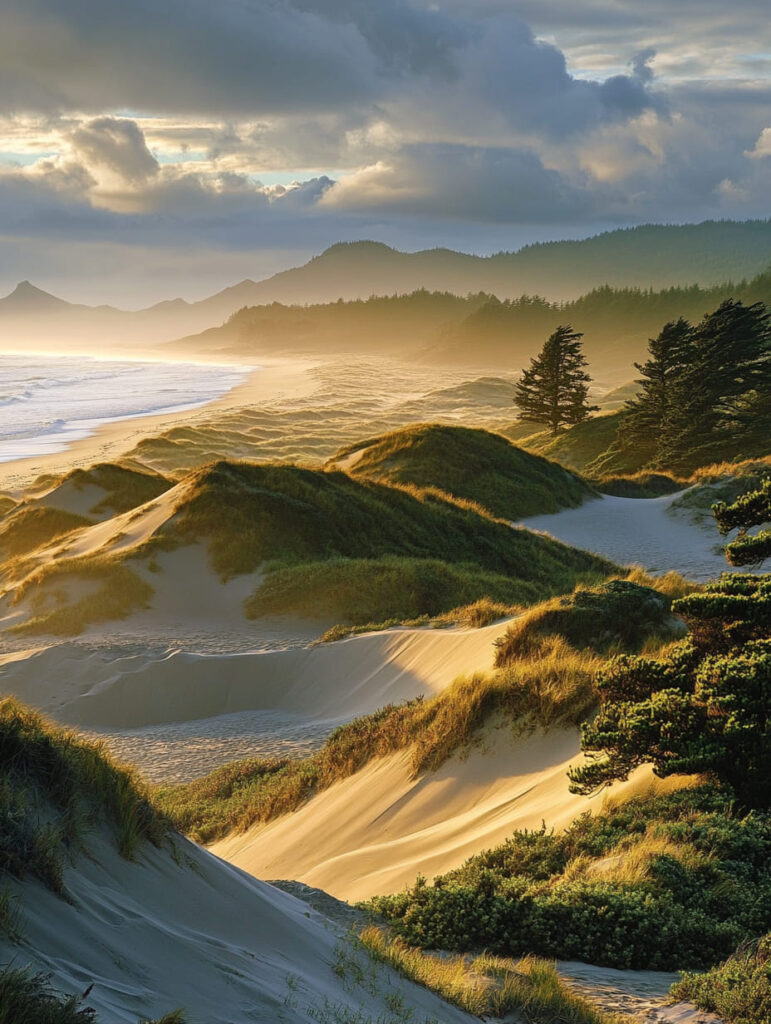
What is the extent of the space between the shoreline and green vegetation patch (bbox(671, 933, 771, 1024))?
4180cm

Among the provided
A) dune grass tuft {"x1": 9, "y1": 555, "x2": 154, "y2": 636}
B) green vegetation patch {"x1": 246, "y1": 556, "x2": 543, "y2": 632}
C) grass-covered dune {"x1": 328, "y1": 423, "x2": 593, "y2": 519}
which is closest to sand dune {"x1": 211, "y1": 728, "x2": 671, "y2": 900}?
green vegetation patch {"x1": 246, "y1": 556, "x2": 543, "y2": 632}

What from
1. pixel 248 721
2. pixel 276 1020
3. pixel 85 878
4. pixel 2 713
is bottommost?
pixel 248 721

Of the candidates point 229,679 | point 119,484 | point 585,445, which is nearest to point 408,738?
point 229,679

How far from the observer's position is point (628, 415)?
186ft

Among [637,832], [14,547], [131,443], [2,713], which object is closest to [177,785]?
[637,832]

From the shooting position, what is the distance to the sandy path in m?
27.6

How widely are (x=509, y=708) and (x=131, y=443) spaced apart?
5809 centimetres

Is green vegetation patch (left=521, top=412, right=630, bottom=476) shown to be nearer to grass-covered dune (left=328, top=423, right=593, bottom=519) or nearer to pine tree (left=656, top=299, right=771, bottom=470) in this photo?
pine tree (left=656, top=299, right=771, bottom=470)

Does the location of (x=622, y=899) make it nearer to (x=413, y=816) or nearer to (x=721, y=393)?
(x=413, y=816)

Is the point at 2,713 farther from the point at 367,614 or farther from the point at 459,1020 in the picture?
the point at 367,614

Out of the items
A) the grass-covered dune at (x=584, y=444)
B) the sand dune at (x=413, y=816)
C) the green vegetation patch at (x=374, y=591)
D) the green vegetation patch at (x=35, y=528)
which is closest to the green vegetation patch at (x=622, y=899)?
the sand dune at (x=413, y=816)

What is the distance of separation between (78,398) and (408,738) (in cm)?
10483

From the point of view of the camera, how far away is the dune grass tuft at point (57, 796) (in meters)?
4.13

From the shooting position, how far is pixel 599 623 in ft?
41.0
